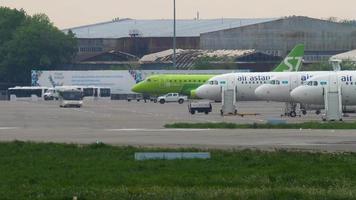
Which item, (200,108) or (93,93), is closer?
(200,108)

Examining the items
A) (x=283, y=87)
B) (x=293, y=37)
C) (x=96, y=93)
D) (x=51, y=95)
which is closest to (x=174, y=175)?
(x=283, y=87)

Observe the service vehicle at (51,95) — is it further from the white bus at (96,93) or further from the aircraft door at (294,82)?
the aircraft door at (294,82)

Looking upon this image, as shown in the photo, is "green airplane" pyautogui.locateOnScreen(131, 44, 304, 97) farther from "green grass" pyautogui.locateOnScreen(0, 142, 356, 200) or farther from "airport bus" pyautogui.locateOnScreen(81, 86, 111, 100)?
"green grass" pyautogui.locateOnScreen(0, 142, 356, 200)

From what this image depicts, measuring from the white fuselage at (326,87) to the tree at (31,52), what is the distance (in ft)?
368

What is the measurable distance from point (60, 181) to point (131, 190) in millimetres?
2611

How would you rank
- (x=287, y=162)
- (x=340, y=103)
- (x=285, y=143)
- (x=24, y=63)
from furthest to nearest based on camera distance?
(x=24, y=63), (x=340, y=103), (x=285, y=143), (x=287, y=162)

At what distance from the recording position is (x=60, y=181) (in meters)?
25.4

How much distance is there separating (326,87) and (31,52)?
117 meters

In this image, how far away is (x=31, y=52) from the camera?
182 m

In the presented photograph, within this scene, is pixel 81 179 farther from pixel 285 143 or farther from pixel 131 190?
pixel 285 143

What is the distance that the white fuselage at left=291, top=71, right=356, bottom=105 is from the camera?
69.4 m

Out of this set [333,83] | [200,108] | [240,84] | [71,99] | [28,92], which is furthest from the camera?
[28,92]

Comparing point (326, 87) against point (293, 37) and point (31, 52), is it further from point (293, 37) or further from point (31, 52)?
point (31, 52)

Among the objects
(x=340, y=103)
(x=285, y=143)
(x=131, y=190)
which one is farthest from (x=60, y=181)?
(x=340, y=103)
